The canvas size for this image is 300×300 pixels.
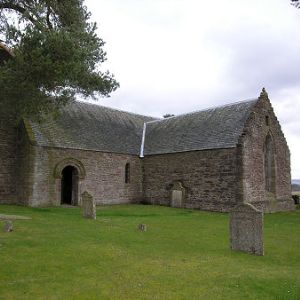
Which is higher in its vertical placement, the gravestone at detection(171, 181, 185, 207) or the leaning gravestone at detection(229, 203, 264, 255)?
the gravestone at detection(171, 181, 185, 207)

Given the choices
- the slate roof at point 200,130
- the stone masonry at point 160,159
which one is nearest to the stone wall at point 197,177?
the stone masonry at point 160,159

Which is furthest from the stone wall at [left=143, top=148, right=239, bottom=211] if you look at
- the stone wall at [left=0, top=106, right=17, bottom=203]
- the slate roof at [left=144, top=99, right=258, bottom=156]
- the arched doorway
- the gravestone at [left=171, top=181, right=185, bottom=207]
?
the stone wall at [left=0, top=106, right=17, bottom=203]

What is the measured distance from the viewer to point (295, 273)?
7.70 metres

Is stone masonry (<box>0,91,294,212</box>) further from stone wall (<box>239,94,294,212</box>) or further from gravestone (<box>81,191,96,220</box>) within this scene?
gravestone (<box>81,191,96,220</box>)

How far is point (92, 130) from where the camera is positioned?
26.8 m

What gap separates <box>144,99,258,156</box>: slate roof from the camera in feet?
77.2

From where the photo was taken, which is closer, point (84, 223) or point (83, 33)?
point (83, 33)

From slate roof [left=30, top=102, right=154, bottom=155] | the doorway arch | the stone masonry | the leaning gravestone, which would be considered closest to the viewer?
the leaning gravestone

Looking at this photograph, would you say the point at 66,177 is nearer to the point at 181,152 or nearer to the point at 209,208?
the point at 181,152

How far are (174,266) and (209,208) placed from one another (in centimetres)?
1576

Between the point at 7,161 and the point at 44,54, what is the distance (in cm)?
1306

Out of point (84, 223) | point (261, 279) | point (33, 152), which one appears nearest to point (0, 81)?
point (84, 223)

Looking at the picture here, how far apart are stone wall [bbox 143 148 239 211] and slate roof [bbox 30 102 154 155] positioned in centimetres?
276

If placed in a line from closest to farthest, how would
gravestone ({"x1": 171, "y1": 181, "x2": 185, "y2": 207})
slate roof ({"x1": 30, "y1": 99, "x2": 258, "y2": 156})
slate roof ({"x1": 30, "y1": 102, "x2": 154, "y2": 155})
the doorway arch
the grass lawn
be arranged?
1. the grass lawn
2. the doorway arch
3. slate roof ({"x1": 30, "y1": 99, "x2": 258, "y2": 156})
4. slate roof ({"x1": 30, "y1": 102, "x2": 154, "y2": 155})
5. gravestone ({"x1": 171, "y1": 181, "x2": 185, "y2": 207})
